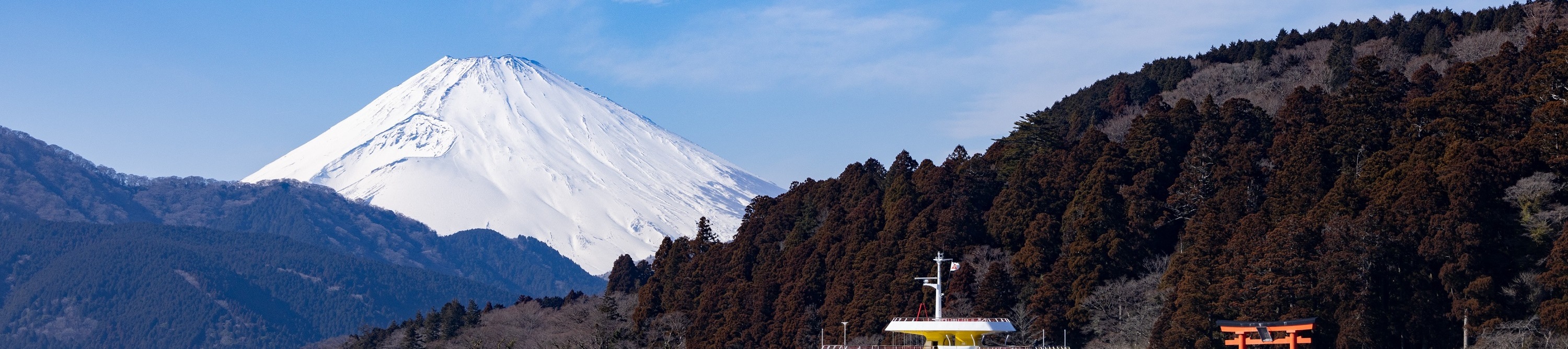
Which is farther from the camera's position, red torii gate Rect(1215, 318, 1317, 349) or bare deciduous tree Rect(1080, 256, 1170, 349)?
bare deciduous tree Rect(1080, 256, 1170, 349)

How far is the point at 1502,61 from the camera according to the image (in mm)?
46656

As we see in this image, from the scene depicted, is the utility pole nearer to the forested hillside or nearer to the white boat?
the forested hillside

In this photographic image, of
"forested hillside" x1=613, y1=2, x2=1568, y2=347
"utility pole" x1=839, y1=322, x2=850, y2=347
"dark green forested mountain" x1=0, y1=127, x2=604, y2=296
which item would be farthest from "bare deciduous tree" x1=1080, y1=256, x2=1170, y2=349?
"dark green forested mountain" x1=0, y1=127, x2=604, y2=296

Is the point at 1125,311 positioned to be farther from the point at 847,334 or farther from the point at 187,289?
the point at 187,289

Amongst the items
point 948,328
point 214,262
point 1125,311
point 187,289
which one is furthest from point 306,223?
point 948,328

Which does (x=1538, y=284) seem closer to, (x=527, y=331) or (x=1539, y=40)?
(x=1539, y=40)

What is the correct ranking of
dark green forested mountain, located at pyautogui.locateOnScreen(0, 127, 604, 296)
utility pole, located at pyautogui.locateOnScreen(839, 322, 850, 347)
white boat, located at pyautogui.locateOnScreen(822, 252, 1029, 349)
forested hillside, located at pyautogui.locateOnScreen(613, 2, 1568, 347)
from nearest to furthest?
white boat, located at pyautogui.locateOnScreen(822, 252, 1029, 349), forested hillside, located at pyautogui.locateOnScreen(613, 2, 1568, 347), utility pole, located at pyautogui.locateOnScreen(839, 322, 850, 347), dark green forested mountain, located at pyautogui.locateOnScreen(0, 127, 604, 296)

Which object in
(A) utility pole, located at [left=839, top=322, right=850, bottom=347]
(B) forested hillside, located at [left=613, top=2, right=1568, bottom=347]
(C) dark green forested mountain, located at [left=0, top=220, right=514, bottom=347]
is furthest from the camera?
(C) dark green forested mountain, located at [left=0, top=220, right=514, bottom=347]

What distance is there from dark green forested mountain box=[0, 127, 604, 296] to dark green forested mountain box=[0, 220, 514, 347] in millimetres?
22785

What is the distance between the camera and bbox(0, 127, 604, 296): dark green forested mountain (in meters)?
187

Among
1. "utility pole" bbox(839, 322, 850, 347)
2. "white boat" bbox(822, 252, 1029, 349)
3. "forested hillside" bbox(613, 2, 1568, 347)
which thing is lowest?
"utility pole" bbox(839, 322, 850, 347)

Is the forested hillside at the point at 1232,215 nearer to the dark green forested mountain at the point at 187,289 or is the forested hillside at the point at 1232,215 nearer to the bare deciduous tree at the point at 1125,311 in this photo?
the bare deciduous tree at the point at 1125,311

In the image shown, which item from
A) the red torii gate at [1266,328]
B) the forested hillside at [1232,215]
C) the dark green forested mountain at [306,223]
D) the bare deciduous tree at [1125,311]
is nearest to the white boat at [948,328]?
the red torii gate at [1266,328]

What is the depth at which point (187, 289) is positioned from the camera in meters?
139
